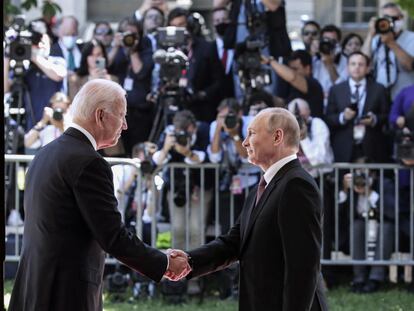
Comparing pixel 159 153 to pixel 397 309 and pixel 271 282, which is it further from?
pixel 271 282

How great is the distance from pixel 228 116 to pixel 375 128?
156cm

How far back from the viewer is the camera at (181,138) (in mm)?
A: 9906

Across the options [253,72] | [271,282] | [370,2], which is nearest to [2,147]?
[271,282]

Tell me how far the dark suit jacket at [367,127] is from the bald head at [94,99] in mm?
5280

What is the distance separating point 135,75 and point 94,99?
5.67 m

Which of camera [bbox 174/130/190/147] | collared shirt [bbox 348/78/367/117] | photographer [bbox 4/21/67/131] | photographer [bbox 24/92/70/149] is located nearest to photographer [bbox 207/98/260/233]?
camera [bbox 174/130/190/147]

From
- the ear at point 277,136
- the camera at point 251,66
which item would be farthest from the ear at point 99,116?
the camera at point 251,66

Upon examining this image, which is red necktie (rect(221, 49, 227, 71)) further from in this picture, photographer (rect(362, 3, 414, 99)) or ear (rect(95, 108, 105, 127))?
ear (rect(95, 108, 105, 127))

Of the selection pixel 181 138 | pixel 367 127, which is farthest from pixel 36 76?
pixel 367 127

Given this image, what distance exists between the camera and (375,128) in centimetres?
Result: 1055

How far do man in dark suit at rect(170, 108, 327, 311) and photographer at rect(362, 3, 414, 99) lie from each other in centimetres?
557

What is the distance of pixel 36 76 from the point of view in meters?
11.2

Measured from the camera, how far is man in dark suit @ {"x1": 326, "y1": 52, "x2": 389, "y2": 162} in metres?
10.5

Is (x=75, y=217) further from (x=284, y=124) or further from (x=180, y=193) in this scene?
(x=180, y=193)
